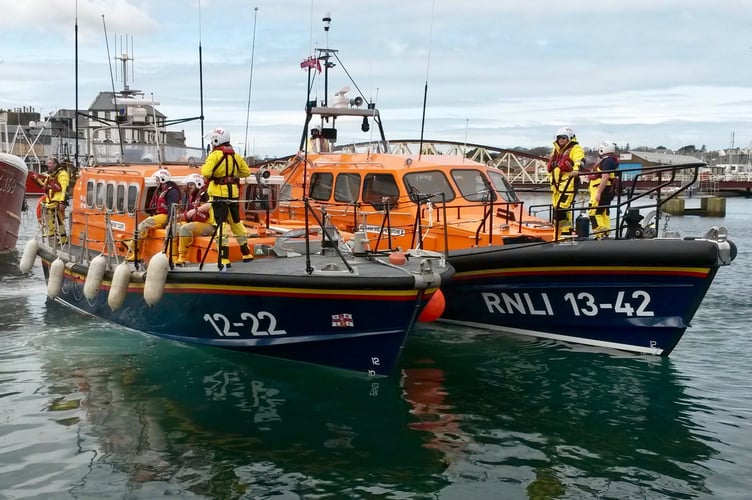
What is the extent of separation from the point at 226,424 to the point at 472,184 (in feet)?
17.9

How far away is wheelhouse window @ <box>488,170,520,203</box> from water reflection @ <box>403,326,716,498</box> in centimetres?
240

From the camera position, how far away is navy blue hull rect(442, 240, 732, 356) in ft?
26.2

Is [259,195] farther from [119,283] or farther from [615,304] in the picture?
[615,304]

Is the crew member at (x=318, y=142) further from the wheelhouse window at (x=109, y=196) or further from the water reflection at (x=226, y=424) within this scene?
the water reflection at (x=226, y=424)

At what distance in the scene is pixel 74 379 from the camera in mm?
7758

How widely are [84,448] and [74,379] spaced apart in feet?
6.58

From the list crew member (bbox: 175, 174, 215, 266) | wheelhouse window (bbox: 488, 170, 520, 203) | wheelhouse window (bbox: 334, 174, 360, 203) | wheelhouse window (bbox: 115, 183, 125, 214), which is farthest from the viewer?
wheelhouse window (bbox: 488, 170, 520, 203)

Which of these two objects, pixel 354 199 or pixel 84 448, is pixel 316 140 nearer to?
pixel 354 199

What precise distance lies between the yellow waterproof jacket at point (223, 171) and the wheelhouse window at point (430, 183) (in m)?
3.00

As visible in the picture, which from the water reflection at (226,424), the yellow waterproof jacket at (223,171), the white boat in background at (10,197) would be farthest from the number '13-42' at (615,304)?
the white boat in background at (10,197)

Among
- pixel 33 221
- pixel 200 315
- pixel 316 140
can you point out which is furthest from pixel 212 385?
pixel 33 221

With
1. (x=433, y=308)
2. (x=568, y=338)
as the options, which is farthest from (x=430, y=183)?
(x=433, y=308)

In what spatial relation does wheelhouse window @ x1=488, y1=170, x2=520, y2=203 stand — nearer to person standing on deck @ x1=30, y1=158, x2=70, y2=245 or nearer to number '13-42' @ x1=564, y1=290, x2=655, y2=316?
number '13-42' @ x1=564, y1=290, x2=655, y2=316

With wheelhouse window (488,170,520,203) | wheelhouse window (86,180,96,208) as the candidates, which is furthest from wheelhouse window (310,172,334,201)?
wheelhouse window (86,180,96,208)
